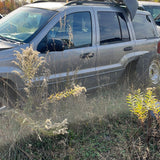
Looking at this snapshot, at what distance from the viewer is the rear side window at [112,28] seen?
469 centimetres

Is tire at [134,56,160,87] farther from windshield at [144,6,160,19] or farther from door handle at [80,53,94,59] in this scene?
windshield at [144,6,160,19]

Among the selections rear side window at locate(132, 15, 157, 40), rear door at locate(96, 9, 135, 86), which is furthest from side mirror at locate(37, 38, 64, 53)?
rear side window at locate(132, 15, 157, 40)

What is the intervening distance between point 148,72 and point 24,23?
2.79 metres

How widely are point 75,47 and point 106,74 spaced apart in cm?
91

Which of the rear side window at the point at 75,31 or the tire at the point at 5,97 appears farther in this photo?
the rear side window at the point at 75,31

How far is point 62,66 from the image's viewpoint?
4105mm

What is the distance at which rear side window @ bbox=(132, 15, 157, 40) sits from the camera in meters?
5.35

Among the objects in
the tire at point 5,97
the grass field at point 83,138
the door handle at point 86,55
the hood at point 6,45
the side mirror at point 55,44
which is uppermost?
the hood at point 6,45

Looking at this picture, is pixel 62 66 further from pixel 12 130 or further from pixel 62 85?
pixel 12 130

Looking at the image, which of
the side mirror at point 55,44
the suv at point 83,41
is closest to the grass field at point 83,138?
the suv at point 83,41

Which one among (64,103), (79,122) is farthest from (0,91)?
(79,122)

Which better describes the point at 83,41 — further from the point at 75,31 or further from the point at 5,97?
the point at 5,97

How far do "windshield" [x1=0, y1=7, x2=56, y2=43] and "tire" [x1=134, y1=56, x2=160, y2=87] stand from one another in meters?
2.17

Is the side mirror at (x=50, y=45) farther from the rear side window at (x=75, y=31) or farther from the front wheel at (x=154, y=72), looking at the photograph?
the front wheel at (x=154, y=72)
